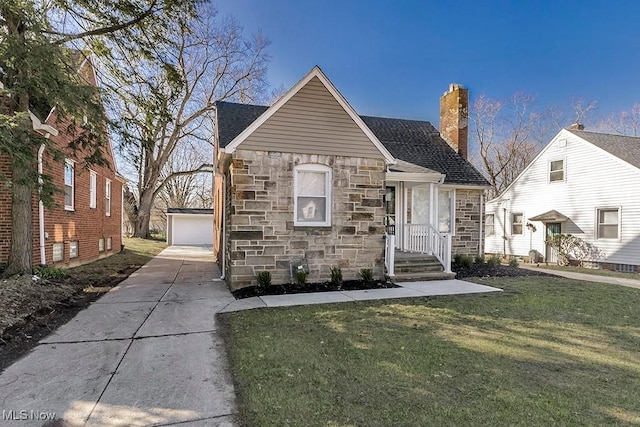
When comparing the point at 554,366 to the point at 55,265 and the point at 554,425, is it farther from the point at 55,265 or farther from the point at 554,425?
the point at 55,265

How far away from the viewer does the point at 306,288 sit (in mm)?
8000

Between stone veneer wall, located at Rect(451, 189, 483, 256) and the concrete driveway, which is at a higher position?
stone veneer wall, located at Rect(451, 189, 483, 256)

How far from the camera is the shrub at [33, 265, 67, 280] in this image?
8028mm

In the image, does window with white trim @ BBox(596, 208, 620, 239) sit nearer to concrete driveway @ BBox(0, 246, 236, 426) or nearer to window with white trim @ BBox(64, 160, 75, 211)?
concrete driveway @ BBox(0, 246, 236, 426)

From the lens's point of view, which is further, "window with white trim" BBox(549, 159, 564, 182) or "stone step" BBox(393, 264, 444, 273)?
"window with white trim" BBox(549, 159, 564, 182)

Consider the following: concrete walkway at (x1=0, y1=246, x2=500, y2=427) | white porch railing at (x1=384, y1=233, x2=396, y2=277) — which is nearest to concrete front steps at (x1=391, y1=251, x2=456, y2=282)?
white porch railing at (x1=384, y1=233, x2=396, y2=277)

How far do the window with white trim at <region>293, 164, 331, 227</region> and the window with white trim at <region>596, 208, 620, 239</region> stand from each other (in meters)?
13.5

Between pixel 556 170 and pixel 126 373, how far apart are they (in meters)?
19.4

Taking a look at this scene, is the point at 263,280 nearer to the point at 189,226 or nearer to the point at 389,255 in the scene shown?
the point at 389,255

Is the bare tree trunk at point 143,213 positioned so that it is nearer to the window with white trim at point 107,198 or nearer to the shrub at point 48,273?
the window with white trim at point 107,198

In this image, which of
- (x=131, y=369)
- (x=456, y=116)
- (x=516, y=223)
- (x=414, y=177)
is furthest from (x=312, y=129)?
(x=516, y=223)

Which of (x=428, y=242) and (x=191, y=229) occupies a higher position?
(x=428, y=242)

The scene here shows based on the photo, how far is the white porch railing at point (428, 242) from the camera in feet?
32.6

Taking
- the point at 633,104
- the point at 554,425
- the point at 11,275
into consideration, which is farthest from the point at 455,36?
the point at 633,104
